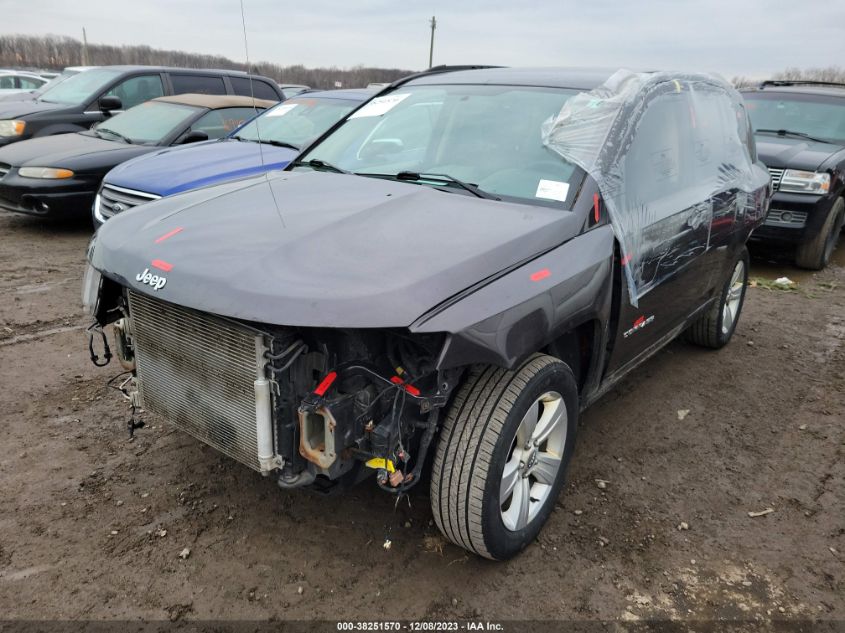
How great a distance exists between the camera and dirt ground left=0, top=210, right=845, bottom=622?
2.43 metres

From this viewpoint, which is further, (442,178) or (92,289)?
(442,178)

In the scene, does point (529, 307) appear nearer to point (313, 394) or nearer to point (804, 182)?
point (313, 394)

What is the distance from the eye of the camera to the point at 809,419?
401 centimetres

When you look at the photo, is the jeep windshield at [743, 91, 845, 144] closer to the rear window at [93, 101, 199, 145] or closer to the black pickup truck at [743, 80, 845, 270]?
the black pickup truck at [743, 80, 845, 270]

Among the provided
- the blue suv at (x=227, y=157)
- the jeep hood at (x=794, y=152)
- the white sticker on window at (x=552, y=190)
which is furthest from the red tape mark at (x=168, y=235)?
the jeep hood at (x=794, y=152)

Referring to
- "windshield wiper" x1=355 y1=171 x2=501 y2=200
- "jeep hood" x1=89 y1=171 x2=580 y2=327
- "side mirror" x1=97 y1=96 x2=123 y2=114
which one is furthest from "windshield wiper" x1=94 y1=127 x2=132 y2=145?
"windshield wiper" x1=355 y1=171 x2=501 y2=200

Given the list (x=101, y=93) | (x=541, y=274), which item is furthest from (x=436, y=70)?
(x=101, y=93)

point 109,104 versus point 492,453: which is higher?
point 109,104

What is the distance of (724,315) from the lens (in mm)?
4742

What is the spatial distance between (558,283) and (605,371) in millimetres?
877

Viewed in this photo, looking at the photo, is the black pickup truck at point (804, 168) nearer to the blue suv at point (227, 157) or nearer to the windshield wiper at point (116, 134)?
the blue suv at point (227, 157)

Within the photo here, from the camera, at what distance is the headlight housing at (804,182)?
6.98 m

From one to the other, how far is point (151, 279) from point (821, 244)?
7.53 metres

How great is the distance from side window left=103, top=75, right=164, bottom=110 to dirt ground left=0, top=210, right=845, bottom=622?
19.0 ft
